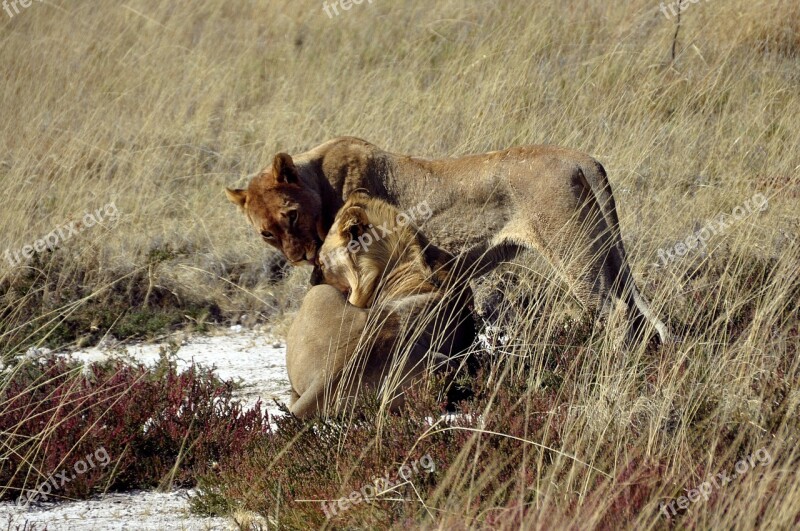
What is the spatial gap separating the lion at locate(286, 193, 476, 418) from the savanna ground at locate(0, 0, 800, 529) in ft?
1.19

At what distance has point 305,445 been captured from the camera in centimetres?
508

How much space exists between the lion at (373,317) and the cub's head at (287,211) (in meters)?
0.32

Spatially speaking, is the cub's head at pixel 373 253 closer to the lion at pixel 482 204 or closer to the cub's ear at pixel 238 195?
the lion at pixel 482 204

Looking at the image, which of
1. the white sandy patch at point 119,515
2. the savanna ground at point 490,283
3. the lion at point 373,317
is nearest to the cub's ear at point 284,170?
the lion at point 373,317

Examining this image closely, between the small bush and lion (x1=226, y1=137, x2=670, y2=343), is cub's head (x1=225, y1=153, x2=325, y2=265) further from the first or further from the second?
the small bush

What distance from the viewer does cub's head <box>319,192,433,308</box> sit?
6.23 m

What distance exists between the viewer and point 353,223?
622 cm

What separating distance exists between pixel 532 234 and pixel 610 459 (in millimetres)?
2310

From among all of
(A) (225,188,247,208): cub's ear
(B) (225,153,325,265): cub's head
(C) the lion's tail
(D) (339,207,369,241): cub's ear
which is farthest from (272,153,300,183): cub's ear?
(C) the lion's tail

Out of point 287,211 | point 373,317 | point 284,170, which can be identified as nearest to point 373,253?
point 373,317

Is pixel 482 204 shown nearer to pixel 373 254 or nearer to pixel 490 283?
pixel 373 254

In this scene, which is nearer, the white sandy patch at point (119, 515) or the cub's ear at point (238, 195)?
the white sandy patch at point (119, 515)

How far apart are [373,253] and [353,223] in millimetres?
208

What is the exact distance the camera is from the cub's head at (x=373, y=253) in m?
6.23
